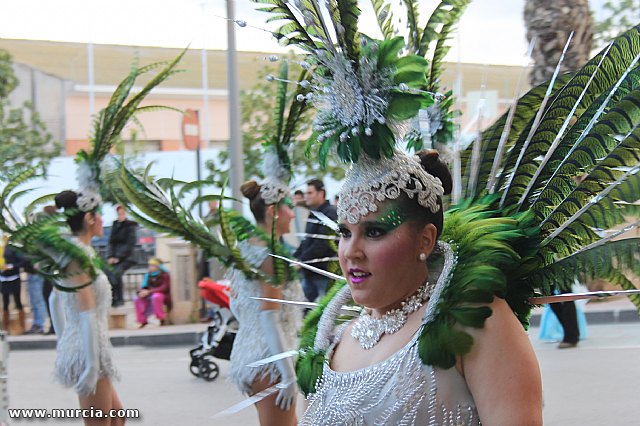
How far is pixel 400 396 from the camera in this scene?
7.10ft

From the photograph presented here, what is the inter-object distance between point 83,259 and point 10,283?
830cm

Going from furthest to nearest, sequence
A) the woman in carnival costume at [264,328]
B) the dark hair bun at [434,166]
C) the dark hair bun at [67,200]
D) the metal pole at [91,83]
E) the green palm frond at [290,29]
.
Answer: the metal pole at [91,83] → the dark hair bun at [67,200] → the woman in carnival costume at [264,328] → the dark hair bun at [434,166] → the green palm frond at [290,29]

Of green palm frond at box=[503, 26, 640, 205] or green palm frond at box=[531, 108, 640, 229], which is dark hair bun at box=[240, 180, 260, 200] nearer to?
green palm frond at box=[503, 26, 640, 205]

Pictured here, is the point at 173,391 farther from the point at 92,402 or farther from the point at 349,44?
the point at 349,44

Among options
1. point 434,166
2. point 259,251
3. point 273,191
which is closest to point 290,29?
point 434,166

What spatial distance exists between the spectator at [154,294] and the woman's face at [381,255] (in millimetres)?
10496

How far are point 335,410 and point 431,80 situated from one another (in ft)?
3.90

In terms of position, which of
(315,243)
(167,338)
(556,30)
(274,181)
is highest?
(556,30)

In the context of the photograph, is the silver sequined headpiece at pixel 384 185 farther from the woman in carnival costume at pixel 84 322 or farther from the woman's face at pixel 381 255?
the woman in carnival costume at pixel 84 322

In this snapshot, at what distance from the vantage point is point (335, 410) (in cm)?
227

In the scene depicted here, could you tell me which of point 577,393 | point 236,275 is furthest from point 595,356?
point 236,275

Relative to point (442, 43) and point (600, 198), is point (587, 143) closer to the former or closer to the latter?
point (600, 198)

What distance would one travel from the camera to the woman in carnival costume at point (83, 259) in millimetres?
5285

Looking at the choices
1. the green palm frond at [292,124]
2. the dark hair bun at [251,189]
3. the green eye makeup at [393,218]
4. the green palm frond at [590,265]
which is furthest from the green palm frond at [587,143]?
the dark hair bun at [251,189]
